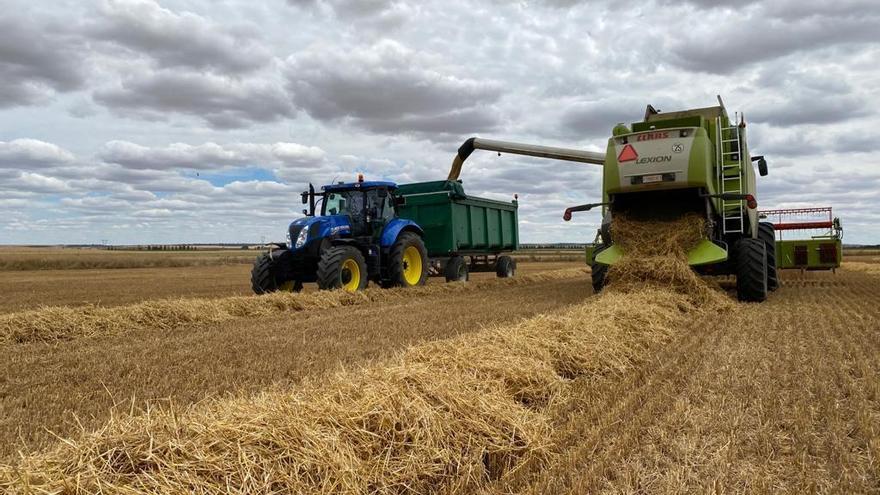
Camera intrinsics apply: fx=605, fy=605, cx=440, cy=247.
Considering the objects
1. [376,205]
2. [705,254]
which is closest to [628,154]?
[705,254]

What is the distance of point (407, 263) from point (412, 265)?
23 centimetres

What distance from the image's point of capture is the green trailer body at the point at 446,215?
14.5 metres

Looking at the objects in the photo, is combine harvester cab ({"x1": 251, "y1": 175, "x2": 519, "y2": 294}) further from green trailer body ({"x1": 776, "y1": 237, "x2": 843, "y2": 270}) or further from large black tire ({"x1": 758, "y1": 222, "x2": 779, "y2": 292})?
green trailer body ({"x1": 776, "y1": 237, "x2": 843, "y2": 270})

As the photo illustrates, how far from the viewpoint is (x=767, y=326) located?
7.26 metres

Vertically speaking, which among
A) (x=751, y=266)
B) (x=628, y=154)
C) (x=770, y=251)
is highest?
(x=628, y=154)

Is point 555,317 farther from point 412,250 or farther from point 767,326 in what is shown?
point 412,250

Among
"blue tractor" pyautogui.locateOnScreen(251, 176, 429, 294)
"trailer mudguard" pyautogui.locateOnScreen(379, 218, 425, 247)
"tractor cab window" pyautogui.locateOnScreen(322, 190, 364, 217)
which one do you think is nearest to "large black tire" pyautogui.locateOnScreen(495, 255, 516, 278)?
"blue tractor" pyautogui.locateOnScreen(251, 176, 429, 294)

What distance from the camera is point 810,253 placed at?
605 inches

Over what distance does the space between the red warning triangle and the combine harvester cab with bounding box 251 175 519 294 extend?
477 cm

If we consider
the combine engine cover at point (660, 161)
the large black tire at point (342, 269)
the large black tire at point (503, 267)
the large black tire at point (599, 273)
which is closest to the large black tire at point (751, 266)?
the combine engine cover at point (660, 161)

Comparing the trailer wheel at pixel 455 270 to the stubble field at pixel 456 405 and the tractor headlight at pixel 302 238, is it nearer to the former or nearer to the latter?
the tractor headlight at pixel 302 238

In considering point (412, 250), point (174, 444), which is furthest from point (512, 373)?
point (412, 250)

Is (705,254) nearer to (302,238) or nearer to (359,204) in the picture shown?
(359,204)

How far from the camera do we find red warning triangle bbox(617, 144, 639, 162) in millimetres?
9453
